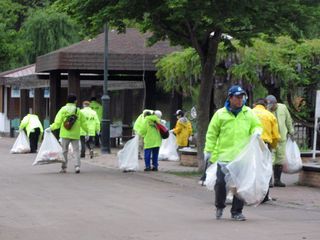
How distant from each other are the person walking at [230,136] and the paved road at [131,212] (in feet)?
0.98

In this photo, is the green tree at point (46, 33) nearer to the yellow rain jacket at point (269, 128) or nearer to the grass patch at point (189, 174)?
the grass patch at point (189, 174)

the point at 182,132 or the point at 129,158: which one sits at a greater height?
the point at 182,132

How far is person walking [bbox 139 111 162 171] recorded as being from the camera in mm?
18469

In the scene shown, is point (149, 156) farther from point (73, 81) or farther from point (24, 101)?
point (24, 101)

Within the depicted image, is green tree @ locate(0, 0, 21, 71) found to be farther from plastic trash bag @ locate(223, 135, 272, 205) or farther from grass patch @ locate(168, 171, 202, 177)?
plastic trash bag @ locate(223, 135, 272, 205)

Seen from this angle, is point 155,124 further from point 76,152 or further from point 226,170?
point 226,170

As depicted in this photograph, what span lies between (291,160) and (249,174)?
16.0 ft

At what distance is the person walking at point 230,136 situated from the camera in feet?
33.6

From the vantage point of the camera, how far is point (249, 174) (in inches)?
400

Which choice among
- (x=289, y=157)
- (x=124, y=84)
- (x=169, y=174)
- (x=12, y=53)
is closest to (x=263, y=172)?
(x=289, y=157)

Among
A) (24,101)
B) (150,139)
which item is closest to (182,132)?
(150,139)

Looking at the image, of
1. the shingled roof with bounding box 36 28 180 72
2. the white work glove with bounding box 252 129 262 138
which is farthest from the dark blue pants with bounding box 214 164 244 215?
the shingled roof with bounding box 36 28 180 72

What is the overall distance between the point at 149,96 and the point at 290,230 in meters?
21.3

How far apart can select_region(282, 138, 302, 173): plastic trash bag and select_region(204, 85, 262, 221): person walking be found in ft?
14.9
